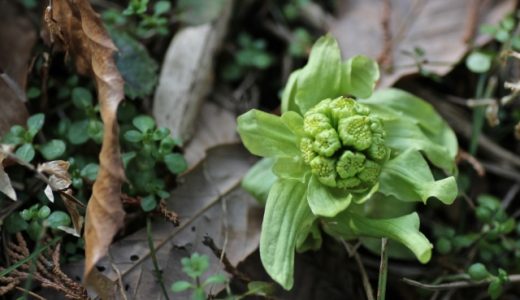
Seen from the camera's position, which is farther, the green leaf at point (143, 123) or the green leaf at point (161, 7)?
the green leaf at point (161, 7)

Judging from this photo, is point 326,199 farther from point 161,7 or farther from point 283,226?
point 161,7

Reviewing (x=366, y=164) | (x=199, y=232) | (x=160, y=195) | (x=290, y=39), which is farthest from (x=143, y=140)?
(x=290, y=39)

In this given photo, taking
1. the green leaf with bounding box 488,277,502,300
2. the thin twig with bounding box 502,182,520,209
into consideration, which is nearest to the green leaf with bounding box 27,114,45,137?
the green leaf with bounding box 488,277,502,300

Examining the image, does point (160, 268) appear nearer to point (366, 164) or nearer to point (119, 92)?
point (119, 92)

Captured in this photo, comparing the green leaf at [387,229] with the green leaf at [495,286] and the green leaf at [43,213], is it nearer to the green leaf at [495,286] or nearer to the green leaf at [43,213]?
the green leaf at [495,286]

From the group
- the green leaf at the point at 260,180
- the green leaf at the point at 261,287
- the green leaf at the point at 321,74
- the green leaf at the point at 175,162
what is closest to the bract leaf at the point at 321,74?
the green leaf at the point at 321,74

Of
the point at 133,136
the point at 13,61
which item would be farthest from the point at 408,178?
the point at 13,61
